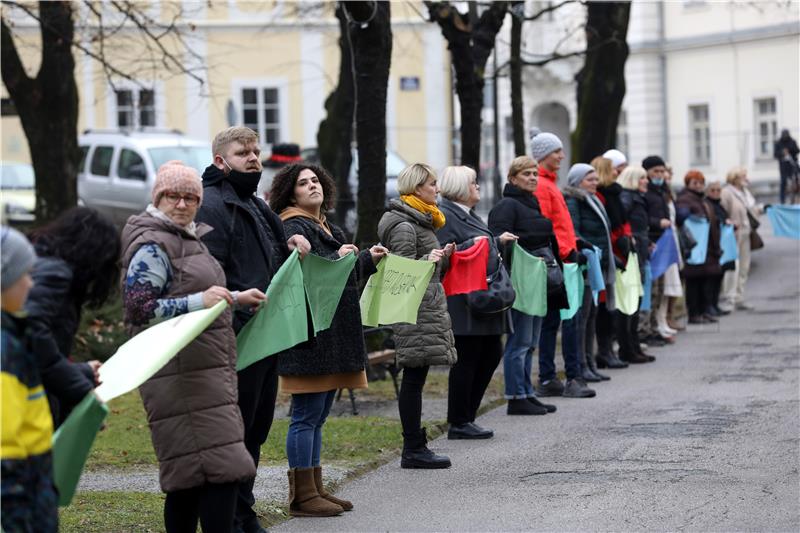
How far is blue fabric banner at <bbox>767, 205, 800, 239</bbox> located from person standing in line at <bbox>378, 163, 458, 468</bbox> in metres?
12.9

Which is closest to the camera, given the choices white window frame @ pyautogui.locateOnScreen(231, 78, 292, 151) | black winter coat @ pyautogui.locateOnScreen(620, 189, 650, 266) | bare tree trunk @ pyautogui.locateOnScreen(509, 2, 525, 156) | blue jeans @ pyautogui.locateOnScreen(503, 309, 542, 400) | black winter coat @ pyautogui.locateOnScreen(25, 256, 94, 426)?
black winter coat @ pyautogui.locateOnScreen(25, 256, 94, 426)

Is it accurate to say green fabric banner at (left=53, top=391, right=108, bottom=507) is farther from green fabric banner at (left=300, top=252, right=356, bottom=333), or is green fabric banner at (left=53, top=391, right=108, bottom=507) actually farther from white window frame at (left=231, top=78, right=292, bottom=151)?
white window frame at (left=231, top=78, right=292, bottom=151)

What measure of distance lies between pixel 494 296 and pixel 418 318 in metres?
0.94

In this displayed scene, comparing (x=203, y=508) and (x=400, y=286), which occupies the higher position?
(x=400, y=286)

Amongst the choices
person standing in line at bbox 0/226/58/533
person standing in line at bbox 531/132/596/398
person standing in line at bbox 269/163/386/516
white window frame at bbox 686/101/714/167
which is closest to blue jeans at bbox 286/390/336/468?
person standing in line at bbox 269/163/386/516

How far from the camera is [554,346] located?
13.2 metres

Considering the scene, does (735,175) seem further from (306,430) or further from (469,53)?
(306,430)

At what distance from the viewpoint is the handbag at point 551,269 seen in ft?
38.9

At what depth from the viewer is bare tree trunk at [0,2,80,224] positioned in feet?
59.5

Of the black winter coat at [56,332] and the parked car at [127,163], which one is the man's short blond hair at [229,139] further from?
the parked car at [127,163]

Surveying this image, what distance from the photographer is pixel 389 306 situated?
9.61m

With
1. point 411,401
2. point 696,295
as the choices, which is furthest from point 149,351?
point 696,295

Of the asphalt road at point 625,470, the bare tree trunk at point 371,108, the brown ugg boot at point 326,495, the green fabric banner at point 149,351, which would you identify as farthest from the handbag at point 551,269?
the green fabric banner at point 149,351

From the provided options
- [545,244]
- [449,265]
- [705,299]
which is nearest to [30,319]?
[449,265]
